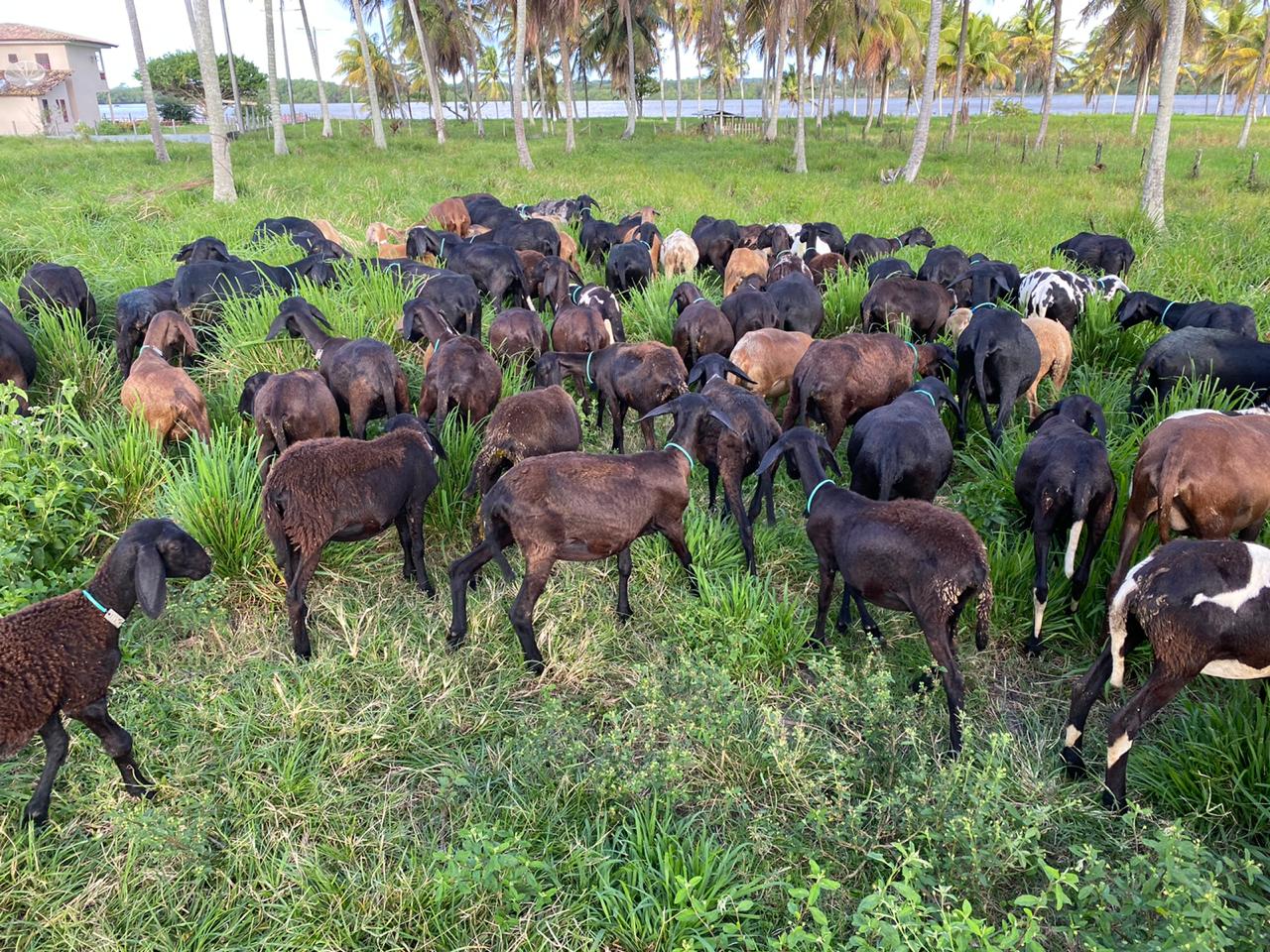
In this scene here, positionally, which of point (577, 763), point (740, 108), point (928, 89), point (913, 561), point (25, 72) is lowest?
point (577, 763)

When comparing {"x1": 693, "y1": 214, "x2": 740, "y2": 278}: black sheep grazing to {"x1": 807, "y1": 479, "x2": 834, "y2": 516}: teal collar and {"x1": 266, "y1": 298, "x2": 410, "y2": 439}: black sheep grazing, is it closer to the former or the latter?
{"x1": 266, "y1": 298, "x2": 410, "y2": 439}: black sheep grazing

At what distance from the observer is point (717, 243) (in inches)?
416

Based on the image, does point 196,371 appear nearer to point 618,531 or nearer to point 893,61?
point 618,531

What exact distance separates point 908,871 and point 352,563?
3590 millimetres

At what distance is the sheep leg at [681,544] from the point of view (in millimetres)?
4391

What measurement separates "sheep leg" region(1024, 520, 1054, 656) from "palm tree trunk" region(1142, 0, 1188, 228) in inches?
422

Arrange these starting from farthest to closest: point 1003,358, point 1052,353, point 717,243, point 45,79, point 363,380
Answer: point 45,79, point 717,243, point 1052,353, point 1003,358, point 363,380

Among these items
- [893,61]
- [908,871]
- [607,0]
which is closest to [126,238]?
[908,871]

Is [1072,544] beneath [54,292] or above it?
beneath

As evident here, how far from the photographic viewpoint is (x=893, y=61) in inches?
1502

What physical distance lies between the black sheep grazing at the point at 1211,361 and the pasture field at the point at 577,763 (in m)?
0.34

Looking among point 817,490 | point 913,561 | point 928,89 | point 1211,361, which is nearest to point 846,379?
point 817,490

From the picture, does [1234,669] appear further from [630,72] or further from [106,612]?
[630,72]

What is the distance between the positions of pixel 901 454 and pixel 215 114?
1466 centimetres
